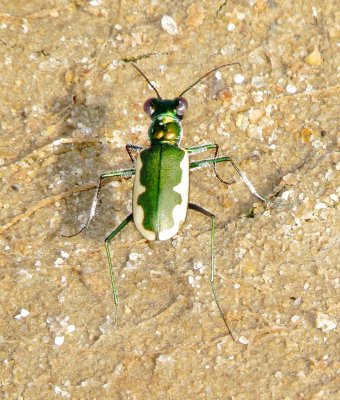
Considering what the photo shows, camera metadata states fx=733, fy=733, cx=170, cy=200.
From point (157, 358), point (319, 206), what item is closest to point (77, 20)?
point (319, 206)

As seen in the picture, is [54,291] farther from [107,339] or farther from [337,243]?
[337,243]

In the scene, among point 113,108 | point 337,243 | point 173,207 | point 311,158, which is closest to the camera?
point 173,207

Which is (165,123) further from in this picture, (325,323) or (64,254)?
(325,323)

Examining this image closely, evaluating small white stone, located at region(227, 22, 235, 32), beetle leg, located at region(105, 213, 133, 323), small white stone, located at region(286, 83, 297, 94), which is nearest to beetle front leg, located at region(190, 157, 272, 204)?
beetle leg, located at region(105, 213, 133, 323)

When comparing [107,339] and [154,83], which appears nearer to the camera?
[107,339]

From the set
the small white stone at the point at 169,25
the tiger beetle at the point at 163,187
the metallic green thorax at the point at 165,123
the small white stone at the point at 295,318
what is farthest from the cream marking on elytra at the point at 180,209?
the small white stone at the point at 169,25

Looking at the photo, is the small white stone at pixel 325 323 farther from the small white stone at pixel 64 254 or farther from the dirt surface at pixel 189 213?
the small white stone at pixel 64 254

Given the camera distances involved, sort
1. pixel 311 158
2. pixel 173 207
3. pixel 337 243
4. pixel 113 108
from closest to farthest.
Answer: pixel 173 207, pixel 337 243, pixel 311 158, pixel 113 108
